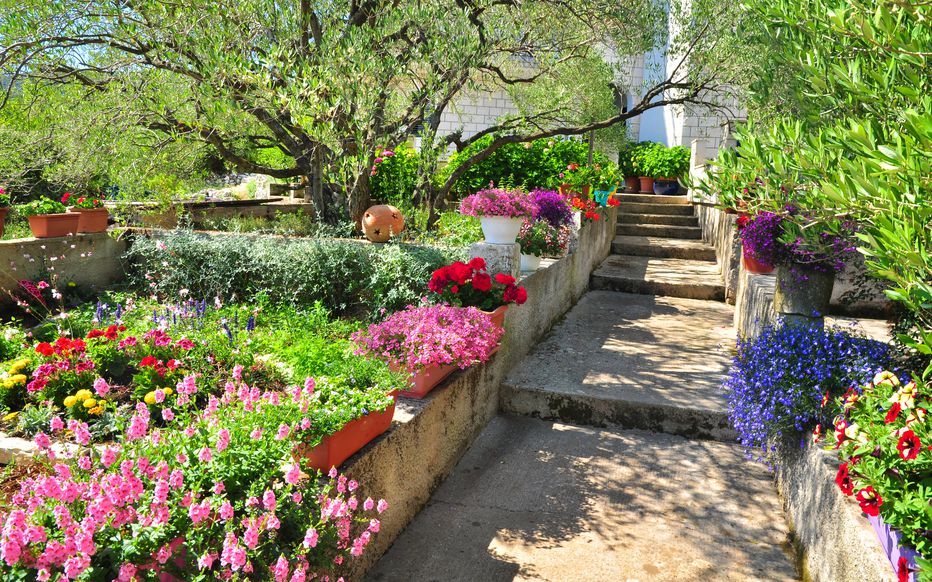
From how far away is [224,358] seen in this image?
4.00 m

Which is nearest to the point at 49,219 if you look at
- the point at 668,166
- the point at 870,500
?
the point at 870,500

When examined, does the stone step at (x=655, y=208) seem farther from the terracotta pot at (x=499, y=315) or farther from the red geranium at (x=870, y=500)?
the red geranium at (x=870, y=500)

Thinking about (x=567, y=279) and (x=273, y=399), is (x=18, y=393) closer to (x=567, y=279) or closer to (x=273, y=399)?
(x=273, y=399)

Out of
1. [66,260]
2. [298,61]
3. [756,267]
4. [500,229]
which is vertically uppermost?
[298,61]

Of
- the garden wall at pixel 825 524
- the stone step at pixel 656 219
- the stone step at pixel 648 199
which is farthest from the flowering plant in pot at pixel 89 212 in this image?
the stone step at pixel 648 199

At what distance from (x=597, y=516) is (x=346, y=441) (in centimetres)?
164

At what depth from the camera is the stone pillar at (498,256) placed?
554 centimetres

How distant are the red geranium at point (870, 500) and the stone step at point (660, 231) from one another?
10315 mm

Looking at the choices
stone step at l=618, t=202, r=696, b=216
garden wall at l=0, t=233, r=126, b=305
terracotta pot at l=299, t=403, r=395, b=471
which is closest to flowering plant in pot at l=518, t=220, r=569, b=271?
terracotta pot at l=299, t=403, r=395, b=471

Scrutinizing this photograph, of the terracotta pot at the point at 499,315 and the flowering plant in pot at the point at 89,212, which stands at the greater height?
the flowering plant in pot at the point at 89,212

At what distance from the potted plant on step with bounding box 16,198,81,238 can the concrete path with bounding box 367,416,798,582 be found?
4.51 meters

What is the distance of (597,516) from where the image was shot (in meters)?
3.84

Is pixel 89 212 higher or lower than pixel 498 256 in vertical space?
higher

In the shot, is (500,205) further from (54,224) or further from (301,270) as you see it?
(54,224)
